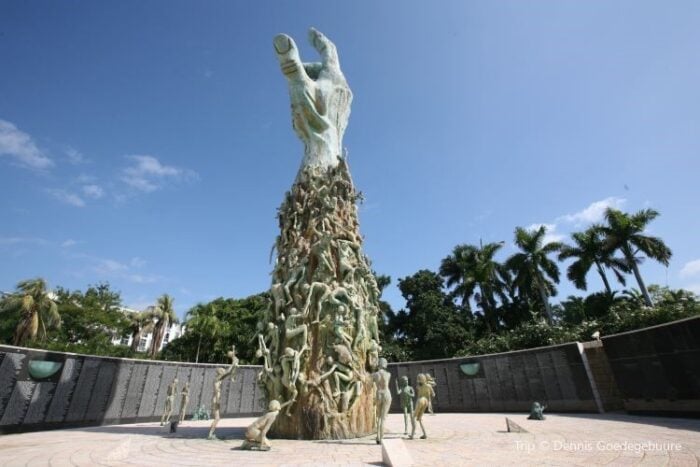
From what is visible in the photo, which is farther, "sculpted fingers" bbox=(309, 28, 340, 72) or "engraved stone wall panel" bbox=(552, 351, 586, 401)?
"sculpted fingers" bbox=(309, 28, 340, 72)

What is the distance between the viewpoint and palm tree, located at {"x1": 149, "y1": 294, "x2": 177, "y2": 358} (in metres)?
33.9

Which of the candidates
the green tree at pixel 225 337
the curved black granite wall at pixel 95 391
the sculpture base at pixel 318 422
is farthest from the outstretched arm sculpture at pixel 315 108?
the green tree at pixel 225 337

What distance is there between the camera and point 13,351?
10398 mm

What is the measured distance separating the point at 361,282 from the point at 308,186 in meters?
3.75

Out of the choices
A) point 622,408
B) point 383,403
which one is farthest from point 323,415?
point 622,408

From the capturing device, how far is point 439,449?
256 inches

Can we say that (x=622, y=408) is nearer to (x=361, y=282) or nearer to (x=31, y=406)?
(x=361, y=282)

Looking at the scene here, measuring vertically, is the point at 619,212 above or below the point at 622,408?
above

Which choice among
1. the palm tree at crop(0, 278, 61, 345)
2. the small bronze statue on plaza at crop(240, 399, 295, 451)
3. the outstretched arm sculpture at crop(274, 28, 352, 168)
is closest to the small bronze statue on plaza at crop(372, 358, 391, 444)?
the small bronze statue on plaza at crop(240, 399, 295, 451)

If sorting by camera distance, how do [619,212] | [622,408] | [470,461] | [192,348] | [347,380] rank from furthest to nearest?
[192,348] < [619,212] < [622,408] < [347,380] < [470,461]

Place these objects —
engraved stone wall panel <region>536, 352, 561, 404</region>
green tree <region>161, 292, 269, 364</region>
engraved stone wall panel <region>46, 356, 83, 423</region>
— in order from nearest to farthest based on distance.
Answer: engraved stone wall panel <region>46, 356, 83, 423</region>, engraved stone wall panel <region>536, 352, 561, 404</region>, green tree <region>161, 292, 269, 364</region>

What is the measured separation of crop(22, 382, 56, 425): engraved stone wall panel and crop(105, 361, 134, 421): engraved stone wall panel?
2202 millimetres

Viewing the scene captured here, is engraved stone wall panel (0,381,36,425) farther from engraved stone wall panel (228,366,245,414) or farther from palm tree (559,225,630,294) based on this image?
palm tree (559,225,630,294)

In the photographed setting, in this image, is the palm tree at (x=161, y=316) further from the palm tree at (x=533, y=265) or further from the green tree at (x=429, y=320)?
the palm tree at (x=533, y=265)
